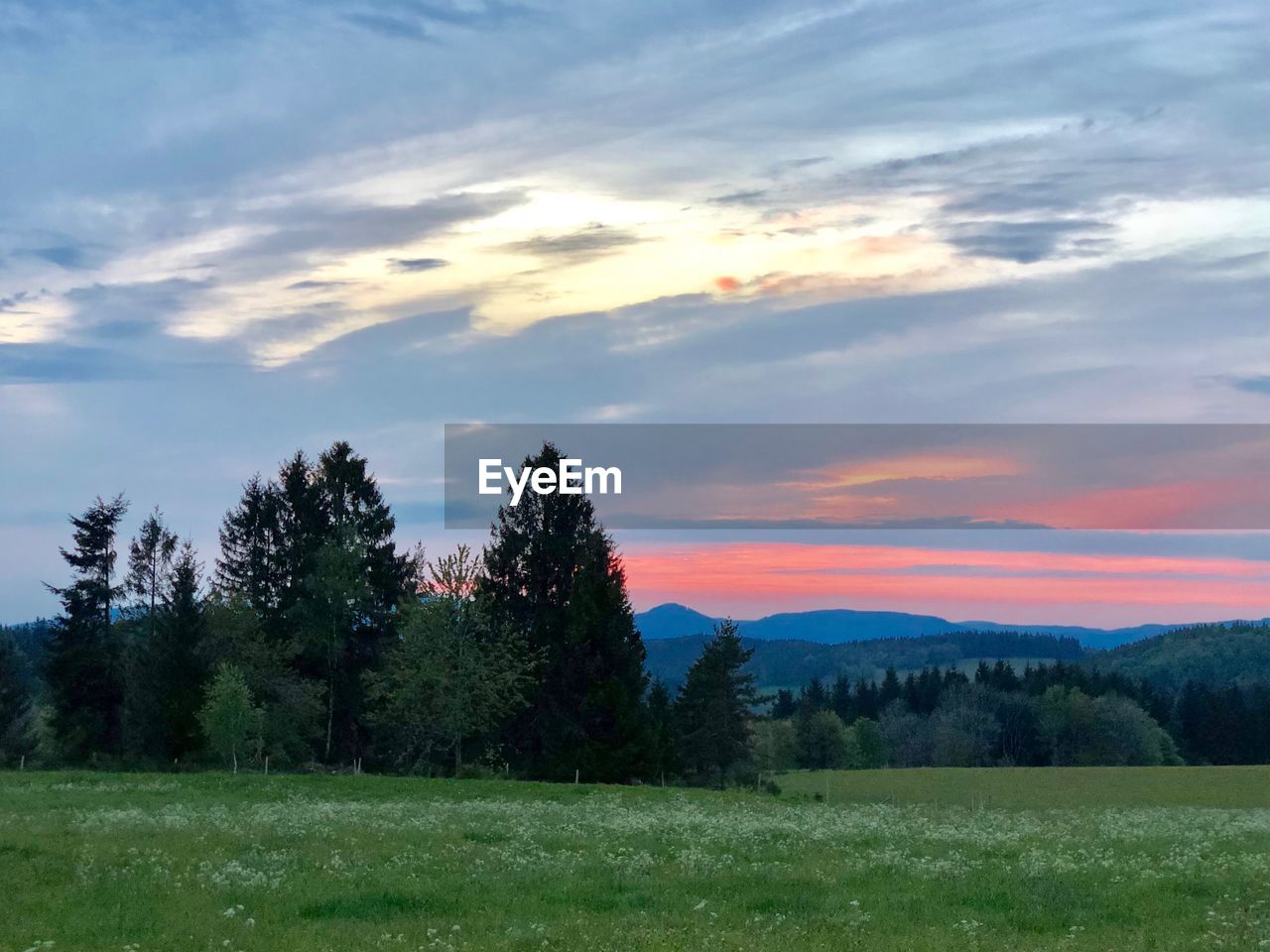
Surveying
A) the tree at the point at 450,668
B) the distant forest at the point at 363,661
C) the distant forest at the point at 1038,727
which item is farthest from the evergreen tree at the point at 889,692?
the tree at the point at 450,668

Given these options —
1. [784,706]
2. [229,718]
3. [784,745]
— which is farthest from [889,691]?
[229,718]

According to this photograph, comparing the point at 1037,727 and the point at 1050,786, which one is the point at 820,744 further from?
the point at 1050,786

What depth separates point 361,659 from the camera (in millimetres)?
78250

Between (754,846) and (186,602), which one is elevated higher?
(186,602)

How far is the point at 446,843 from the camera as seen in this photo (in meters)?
24.5

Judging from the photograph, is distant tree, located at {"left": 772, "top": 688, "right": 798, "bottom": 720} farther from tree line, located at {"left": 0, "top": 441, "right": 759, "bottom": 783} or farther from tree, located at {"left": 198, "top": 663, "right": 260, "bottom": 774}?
tree, located at {"left": 198, "top": 663, "right": 260, "bottom": 774}

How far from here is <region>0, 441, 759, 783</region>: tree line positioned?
63031 millimetres

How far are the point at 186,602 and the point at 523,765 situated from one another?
2267cm

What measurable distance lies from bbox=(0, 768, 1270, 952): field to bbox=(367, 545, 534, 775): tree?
26.4 metres

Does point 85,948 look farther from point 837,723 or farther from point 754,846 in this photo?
point 837,723

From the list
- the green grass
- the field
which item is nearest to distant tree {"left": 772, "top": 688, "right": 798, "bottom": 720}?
the green grass

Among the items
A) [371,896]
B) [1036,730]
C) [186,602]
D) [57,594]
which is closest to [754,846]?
[371,896]

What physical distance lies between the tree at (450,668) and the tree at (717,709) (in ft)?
66.0

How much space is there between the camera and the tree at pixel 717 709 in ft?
265
